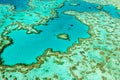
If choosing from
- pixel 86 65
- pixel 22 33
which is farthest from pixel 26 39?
pixel 86 65

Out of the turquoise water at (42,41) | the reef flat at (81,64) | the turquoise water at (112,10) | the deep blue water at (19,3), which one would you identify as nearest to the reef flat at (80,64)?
the reef flat at (81,64)

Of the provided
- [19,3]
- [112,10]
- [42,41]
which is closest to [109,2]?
[112,10]

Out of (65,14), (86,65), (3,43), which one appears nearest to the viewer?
(86,65)

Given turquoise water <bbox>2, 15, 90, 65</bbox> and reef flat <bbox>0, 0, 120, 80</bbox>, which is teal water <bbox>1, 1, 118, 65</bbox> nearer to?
turquoise water <bbox>2, 15, 90, 65</bbox>

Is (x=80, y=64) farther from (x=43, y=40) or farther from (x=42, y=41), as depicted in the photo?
(x=43, y=40)

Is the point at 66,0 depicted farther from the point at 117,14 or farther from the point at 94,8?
the point at 117,14
